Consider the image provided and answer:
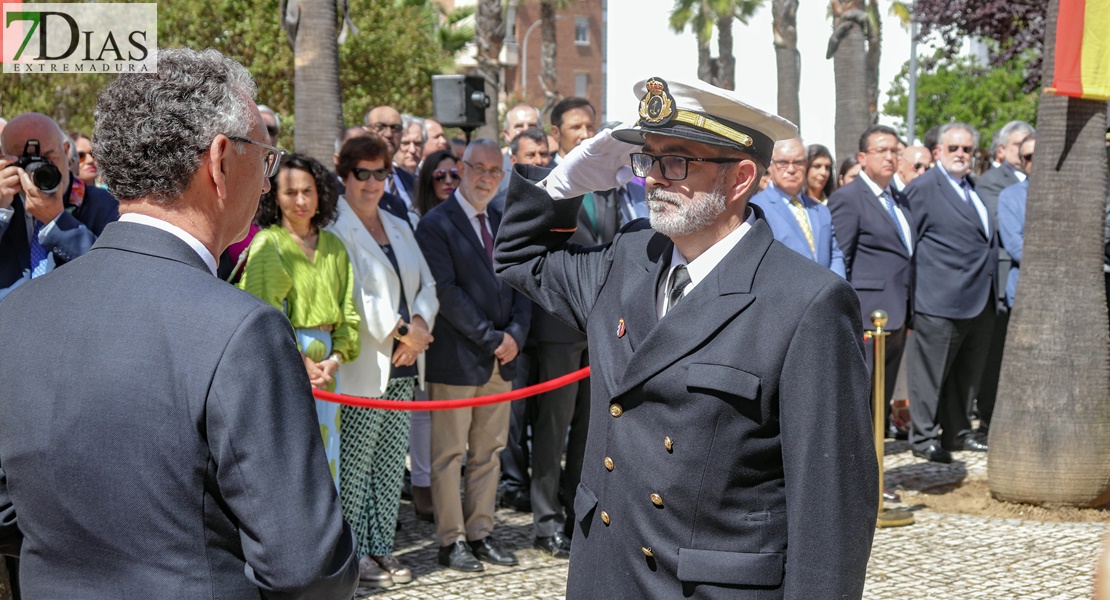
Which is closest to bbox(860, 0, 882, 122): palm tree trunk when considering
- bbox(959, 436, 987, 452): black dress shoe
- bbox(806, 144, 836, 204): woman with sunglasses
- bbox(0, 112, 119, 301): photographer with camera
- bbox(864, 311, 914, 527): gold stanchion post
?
bbox(806, 144, 836, 204): woman with sunglasses

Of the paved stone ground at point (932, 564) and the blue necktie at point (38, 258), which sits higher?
the blue necktie at point (38, 258)

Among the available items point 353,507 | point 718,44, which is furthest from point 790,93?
point 353,507

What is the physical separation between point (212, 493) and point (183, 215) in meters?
0.51

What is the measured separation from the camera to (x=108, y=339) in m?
2.04

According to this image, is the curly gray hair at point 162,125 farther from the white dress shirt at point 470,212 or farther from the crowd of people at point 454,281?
the white dress shirt at point 470,212

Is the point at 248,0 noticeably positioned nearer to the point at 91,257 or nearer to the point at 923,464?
the point at 923,464

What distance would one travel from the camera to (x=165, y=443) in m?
2.01

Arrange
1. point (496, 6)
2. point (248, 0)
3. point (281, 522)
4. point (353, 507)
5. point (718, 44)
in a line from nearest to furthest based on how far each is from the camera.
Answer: point (281, 522)
point (353, 507)
point (496, 6)
point (248, 0)
point (718, 44)

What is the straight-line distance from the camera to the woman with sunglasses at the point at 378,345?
6.23 metres

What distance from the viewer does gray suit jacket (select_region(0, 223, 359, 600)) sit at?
2010 millimetres

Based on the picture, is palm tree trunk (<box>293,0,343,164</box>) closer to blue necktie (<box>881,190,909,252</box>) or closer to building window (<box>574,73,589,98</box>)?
blue necktie (<box>881,190,909,252</box>)

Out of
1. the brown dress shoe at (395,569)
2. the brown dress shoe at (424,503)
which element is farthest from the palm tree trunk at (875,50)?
the brown dress shoe at (395,569)

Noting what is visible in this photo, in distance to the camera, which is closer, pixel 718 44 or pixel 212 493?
pixel 212 493

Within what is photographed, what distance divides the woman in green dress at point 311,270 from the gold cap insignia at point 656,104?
3041 millimetres
